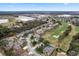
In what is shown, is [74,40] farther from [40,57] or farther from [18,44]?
[18,44]

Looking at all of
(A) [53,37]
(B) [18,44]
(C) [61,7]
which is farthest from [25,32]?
(C) [61,7]

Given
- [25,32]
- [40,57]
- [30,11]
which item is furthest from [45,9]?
[40,57]

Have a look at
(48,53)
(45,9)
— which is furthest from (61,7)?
(48,53)

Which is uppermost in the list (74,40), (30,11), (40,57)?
(30,11)

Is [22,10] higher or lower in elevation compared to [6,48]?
higher

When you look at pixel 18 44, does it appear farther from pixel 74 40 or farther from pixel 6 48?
pixel 74 40

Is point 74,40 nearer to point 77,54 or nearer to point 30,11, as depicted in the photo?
point 77,54

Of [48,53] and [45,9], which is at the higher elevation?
[45,9]
